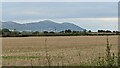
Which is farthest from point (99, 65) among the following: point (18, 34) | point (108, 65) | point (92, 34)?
point (92, 34)

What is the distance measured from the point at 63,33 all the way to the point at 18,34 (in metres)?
29.4

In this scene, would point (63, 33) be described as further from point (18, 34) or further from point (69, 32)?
point (18, 34)

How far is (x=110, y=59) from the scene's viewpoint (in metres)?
9.97

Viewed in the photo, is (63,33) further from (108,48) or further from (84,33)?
(108,48)

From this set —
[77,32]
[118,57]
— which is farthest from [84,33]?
[118,57]

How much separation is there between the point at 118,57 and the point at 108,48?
400mm

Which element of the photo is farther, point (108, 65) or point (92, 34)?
point (92, 34)

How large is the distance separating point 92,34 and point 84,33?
13.3 ft

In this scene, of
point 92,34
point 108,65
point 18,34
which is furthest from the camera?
point 92,34

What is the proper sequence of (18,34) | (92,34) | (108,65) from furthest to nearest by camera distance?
(92,34) → (18,34) → (108,65)

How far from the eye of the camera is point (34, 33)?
16600 cm

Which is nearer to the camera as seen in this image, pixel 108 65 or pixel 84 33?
pixel 108 65

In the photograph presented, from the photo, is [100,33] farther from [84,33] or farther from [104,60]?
[104,60]

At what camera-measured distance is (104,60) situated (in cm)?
1003
